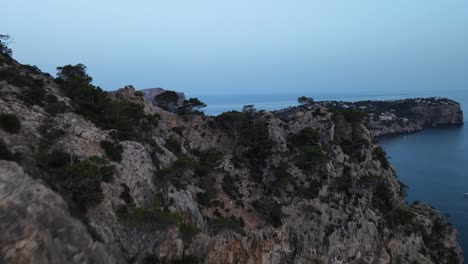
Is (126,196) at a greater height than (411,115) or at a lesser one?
greater

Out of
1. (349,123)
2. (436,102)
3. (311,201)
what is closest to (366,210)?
(311,201)

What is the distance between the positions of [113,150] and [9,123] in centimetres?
658

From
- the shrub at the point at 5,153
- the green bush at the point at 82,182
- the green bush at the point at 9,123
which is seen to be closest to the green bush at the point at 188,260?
the green bush at the point at 82,182

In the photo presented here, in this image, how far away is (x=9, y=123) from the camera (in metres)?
23.7

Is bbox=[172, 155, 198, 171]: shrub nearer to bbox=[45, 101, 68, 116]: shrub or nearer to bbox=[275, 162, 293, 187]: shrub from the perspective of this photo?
bbox=[275, 162, 293, 187]: shrub

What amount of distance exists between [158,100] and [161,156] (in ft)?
77.9

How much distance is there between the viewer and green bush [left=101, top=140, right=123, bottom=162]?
26922 millimetres

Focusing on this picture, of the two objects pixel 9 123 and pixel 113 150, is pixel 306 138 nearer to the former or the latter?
pixel 113 150

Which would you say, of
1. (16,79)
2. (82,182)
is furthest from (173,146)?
(82,182)

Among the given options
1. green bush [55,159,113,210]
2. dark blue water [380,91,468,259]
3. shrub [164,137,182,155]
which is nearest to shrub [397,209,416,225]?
dark blue water [380,91,468,259]

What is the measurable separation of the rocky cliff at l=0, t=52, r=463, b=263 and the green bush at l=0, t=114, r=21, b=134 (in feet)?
0.21

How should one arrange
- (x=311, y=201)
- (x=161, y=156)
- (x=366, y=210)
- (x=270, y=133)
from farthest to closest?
(x=270, y=133), (x=366, y=210), (x=311, y=201), (x=161, y=156)

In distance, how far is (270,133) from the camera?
43.3m

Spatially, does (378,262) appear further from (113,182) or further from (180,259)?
A: (113,182)
